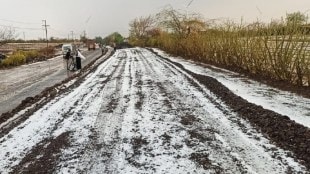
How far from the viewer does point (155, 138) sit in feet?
22.6

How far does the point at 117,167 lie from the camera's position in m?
5.47

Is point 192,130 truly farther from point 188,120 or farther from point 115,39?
point 115,39

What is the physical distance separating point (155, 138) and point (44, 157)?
76.4 inches

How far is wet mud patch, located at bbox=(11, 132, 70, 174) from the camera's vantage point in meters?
5.61

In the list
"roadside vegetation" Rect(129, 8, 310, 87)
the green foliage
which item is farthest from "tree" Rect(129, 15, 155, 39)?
"roadside vegetation" Rect(129, 8, 310, 87)

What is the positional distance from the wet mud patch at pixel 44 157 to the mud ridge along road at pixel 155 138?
0.05ft

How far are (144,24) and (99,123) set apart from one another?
9327 centimetres

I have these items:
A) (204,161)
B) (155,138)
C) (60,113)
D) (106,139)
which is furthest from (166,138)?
(60,113)

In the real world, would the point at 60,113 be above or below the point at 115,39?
below

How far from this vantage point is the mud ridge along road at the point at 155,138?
5.50 meters

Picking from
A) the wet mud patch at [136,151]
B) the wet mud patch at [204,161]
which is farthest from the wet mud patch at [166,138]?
the wet mud patch at [204,161]

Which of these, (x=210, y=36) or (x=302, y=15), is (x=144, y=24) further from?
(x=302, y=15)

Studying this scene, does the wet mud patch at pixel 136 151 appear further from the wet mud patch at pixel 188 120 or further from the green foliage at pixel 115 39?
the green foliage at pixel 115 39

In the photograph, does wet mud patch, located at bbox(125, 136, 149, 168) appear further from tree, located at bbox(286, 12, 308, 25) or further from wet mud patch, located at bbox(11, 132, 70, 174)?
tree, located at bbox(286, 12, 308, 25)
